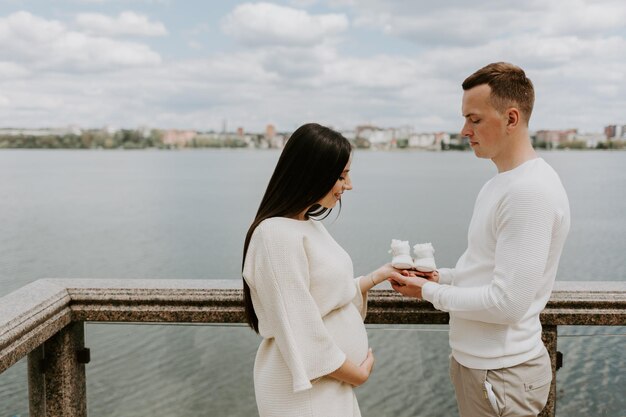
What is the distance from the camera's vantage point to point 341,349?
2219 mm

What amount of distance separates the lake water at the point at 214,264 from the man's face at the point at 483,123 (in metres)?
1.01

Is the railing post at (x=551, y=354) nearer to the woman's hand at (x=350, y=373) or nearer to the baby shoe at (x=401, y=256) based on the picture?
the baby shoe at (x=401, y=256)

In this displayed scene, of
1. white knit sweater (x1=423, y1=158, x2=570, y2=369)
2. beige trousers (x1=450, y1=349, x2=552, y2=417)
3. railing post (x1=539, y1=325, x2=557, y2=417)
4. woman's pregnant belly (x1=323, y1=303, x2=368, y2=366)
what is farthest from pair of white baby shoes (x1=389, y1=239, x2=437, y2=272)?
railing post (x1=539, y1=325, x2=557, y2=417)

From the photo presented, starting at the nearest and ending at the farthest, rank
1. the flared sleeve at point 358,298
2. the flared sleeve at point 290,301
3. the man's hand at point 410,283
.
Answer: the flared sleeve at point 290,301
the man's hand at point 410,283
the flared sleeve at point 358,298

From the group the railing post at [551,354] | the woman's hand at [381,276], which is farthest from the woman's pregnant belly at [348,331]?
the railing post at [551,354]

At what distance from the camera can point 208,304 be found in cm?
291

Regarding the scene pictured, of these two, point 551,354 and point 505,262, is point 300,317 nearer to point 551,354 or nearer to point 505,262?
point 505,262

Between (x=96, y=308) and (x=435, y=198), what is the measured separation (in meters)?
41.8

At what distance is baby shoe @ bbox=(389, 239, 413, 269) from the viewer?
2471 mm

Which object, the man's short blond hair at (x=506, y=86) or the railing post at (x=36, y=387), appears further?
the railing post at (x=36, y=387)

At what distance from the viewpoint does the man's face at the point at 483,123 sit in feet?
7.23

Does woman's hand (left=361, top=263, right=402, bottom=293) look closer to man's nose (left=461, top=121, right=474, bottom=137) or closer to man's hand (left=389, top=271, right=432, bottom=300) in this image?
man's hand (left=389, top=271, right=432, bottom=300)

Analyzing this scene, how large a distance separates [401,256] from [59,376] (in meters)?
1.57

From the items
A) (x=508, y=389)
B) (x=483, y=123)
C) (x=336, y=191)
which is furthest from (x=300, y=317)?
(x=483, y=123)
